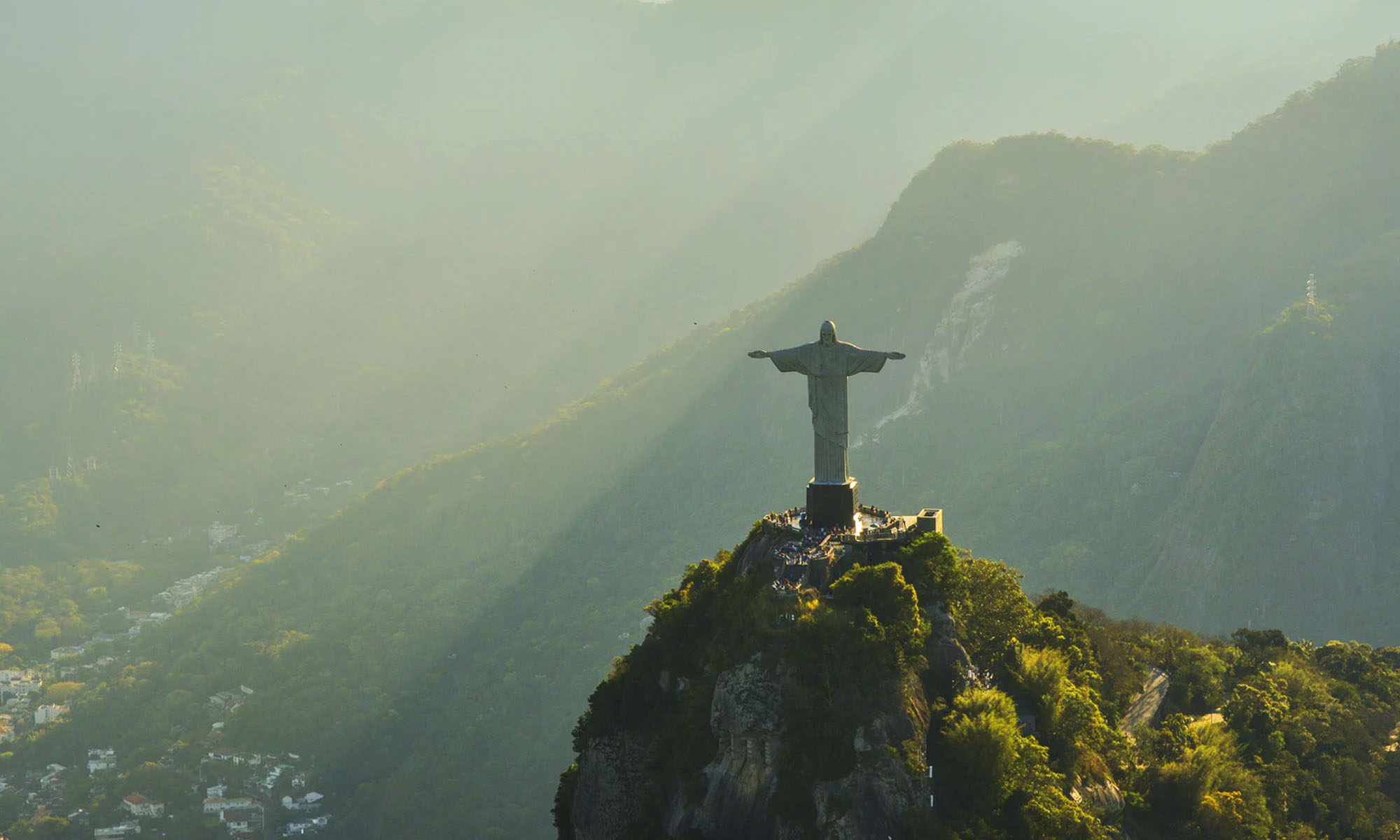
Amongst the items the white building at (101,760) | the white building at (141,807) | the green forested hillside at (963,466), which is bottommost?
the white building at (141,807)

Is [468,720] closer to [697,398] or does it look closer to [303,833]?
[303,833]

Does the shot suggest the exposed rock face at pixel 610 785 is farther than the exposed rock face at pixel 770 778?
Yes

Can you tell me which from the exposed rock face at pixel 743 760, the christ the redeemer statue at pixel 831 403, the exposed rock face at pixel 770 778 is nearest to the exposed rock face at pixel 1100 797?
the exposed rock face at pixel 770 778

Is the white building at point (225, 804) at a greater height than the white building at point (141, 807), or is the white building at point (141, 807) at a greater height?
the white building at point (141, 807)

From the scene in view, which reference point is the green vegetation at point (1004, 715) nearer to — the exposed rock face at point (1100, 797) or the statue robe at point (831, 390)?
the exposed rock face at point (1100, 797)

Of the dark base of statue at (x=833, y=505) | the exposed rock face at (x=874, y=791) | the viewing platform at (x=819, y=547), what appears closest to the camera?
the exposed rock face at (x=874, y=791)

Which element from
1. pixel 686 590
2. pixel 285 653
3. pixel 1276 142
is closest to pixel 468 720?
pixel 285 653

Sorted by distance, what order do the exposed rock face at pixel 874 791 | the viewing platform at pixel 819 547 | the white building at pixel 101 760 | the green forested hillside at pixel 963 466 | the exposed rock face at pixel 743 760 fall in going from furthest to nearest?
the white building at pixel 101 760, the green forested hillside at pixel 963 466, the viewing platform at pixel 819 547, the exposed rock face at pixel 743 760, the exposed rock face at pixel 874 791
